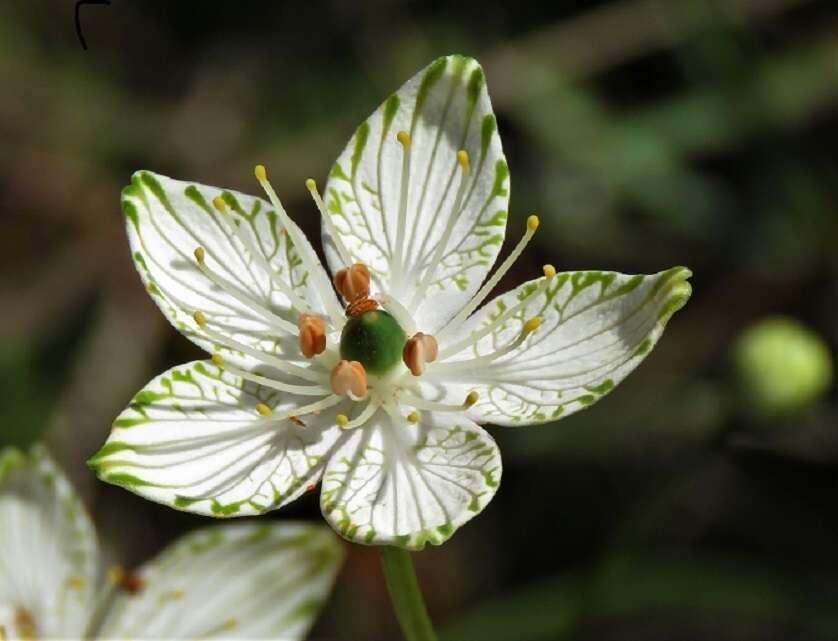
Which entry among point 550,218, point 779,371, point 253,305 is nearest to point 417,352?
point 253,305

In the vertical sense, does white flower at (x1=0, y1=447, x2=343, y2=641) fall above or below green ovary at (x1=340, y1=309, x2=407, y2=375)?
below

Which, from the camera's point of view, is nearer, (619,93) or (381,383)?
(381,383)

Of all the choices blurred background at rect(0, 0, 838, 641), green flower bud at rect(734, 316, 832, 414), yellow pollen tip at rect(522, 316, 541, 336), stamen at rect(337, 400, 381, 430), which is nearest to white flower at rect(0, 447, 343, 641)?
stamen at rect(337, 400, 381, 430)

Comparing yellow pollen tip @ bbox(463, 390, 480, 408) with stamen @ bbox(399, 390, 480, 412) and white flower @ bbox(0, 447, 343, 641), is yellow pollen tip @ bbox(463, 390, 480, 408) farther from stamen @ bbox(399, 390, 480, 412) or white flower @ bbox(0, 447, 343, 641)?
white flower @ bbox(0, 447, 343, 641)

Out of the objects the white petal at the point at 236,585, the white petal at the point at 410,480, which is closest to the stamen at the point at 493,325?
the white petal at the point at 410,480

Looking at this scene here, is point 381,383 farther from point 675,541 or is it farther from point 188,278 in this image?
point 675,541

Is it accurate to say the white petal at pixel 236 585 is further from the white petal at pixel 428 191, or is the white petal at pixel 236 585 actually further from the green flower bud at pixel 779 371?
the green flower bud at pixel 779 371

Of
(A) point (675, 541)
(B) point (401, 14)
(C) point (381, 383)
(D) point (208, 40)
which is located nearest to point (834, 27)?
(B) point (401, 14)
